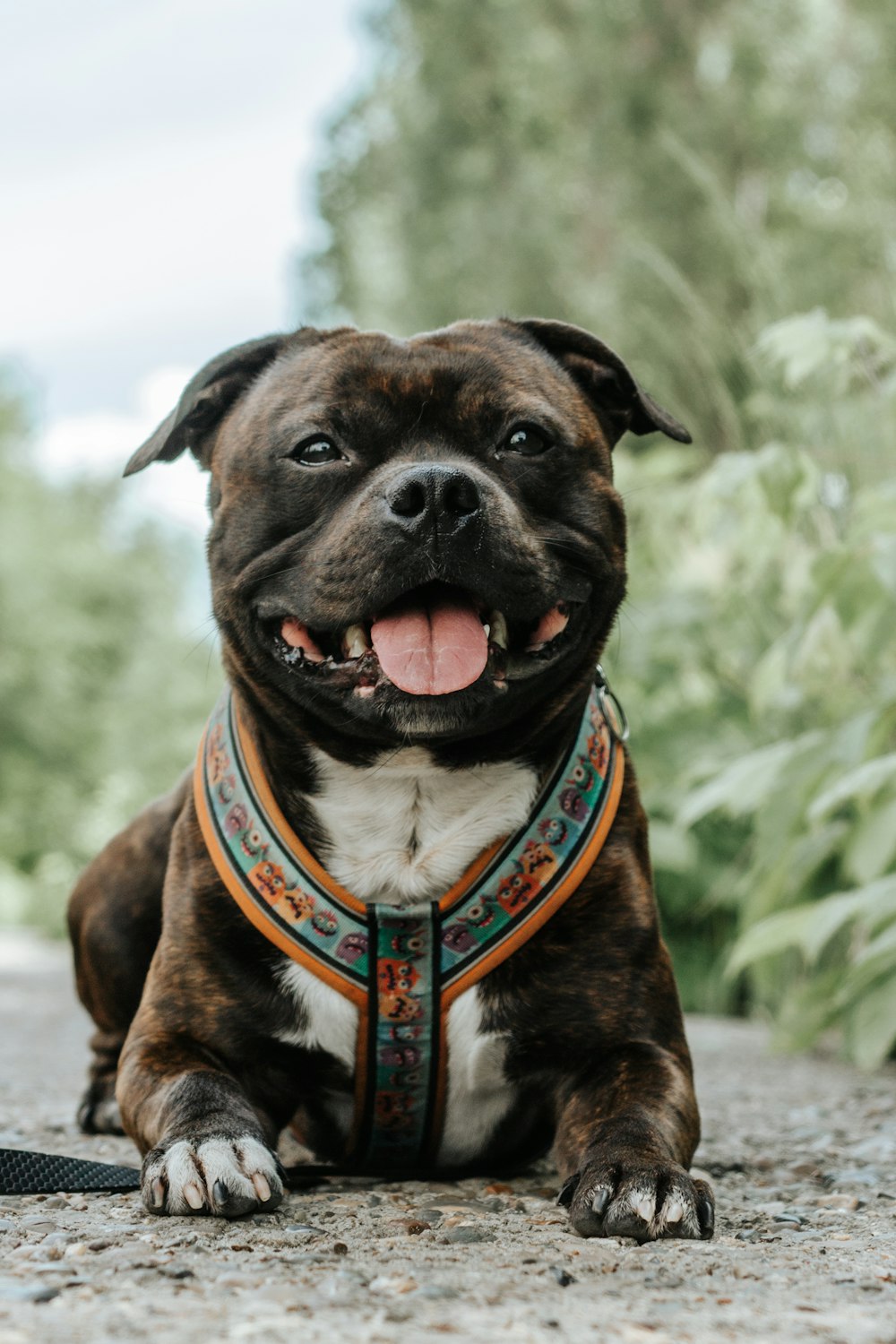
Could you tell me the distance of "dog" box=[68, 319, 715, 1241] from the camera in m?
2.56

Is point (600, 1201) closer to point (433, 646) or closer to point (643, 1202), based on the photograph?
point (643, 1202)

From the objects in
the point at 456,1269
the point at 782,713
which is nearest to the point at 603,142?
the point at 782,713

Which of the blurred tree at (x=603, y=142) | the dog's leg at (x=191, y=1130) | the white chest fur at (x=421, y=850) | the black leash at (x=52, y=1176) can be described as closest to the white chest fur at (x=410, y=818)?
the white chest fur at (x=421, y=850)

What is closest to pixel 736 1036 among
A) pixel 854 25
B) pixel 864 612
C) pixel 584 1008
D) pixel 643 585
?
pixel 864 612

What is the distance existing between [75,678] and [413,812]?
27.5 metres

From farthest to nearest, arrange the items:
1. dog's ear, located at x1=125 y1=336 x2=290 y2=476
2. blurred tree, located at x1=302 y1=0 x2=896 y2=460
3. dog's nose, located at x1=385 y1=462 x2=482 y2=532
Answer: blurred tree, located at x1=302 y1=0 x2=896 y2=460, dog's ear, located at x1=125 y1=336 x2=290 y2=476, dog's nose, located at x1=385 y1=462 x2=482 y2=532

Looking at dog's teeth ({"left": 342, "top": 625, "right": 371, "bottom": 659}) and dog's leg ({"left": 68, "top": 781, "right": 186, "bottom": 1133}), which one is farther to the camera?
dog's leg ({"left": 68, "top": 781, "right": 186, "bottom": 1133})

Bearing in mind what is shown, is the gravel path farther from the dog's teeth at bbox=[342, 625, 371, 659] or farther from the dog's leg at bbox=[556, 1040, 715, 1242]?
the dog's teeth at bbox=[342, 625, 371, 659]

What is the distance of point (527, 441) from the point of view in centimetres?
282

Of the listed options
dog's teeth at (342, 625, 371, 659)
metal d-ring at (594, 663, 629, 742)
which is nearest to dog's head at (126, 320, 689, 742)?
dog's teeth at (342, 625, 371, 659)

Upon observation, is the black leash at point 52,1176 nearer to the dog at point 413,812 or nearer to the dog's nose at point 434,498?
the dog at point 413,812

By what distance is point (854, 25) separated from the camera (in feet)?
50.2

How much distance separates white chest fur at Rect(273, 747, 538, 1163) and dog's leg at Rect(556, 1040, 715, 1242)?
19 cm

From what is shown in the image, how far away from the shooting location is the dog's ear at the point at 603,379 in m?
3.05
